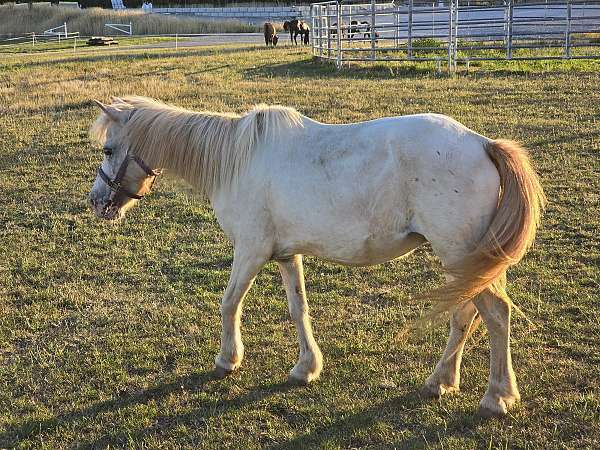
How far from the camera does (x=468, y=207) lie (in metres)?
3.59

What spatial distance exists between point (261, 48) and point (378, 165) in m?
24.4

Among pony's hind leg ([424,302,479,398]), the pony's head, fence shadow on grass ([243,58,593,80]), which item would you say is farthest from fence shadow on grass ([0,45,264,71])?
pony's hind leg ([424,302,479,398])

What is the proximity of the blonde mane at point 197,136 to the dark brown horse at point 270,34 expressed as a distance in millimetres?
24162

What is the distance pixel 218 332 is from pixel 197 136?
1.61m

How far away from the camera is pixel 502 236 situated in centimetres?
354

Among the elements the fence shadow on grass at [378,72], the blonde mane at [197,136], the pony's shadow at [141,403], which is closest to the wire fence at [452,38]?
the fence shadow on grass at [378,72]

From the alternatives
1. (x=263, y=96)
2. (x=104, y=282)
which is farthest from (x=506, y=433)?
(x=263, y=96)

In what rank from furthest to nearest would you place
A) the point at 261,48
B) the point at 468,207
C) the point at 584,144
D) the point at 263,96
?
the point at 261,48 → the point at 263,96 → the point at 584,144 → the point at 468,207

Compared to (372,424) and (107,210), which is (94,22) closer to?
(107,210)

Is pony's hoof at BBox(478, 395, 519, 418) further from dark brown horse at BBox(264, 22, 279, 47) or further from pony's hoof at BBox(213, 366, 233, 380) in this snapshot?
dark brown horse at BBox(264, 22, 279, 47)

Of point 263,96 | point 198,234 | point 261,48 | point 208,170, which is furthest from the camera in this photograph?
point 261,48

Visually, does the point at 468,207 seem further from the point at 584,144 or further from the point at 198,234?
the point at 584,144

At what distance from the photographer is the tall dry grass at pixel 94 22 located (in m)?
42.3

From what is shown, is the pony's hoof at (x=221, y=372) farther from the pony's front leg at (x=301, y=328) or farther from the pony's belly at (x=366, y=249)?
the pony's belly at (x=366, y=249)
